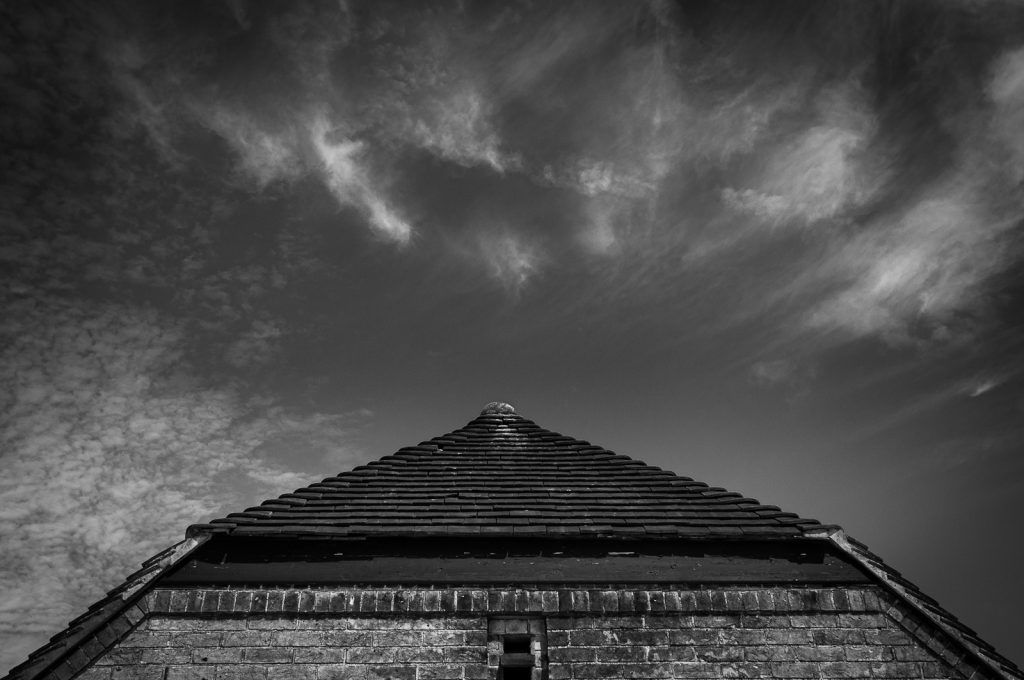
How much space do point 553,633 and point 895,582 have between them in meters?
3.44

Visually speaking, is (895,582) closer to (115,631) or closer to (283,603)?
(283,603)

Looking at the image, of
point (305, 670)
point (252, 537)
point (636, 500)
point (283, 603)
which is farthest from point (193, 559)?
point (636, 500)

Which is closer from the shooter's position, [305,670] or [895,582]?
[305,670]

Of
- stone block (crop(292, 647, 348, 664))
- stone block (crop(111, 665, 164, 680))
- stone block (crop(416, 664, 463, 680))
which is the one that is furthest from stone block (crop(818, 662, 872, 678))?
stone block (crop(111, 665, 164, 680))

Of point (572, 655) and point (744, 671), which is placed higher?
point (572, 655)

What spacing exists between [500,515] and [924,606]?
4183 mm

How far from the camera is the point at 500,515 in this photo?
655 centimetres

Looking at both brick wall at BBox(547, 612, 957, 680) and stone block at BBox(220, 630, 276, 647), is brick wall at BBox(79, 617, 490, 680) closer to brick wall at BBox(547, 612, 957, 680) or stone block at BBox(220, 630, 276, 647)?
stone block at BBox(220, 630, 276, 647)

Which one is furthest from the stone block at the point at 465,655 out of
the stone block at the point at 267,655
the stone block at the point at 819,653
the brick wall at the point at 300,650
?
the stone block at the point at 819,653

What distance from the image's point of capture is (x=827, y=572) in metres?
6.03

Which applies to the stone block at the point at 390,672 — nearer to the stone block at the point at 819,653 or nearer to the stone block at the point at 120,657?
the stone block at the point at 120,657

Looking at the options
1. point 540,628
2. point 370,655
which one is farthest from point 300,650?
point 540,628

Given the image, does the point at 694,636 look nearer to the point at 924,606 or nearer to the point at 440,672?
the point at 924,606

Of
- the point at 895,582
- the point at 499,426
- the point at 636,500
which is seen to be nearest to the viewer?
the point at 895,582
